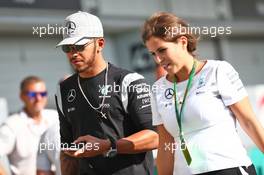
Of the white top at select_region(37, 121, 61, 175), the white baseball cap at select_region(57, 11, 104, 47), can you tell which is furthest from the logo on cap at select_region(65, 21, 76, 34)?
the white top at select_region(37, 121, 61, 175)

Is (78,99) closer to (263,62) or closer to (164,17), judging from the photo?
(164,17)

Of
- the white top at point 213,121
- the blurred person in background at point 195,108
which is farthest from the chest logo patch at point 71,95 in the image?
the white top at point 213,121

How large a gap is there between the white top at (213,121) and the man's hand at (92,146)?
351 millimetres

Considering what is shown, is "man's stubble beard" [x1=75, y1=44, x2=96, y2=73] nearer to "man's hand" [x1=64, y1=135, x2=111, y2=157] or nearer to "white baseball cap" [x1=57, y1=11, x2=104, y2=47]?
"white baseball cap" [x1=57, y1=11, x2=104, y2=47]

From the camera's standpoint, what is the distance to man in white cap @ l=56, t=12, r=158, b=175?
3.23 metres

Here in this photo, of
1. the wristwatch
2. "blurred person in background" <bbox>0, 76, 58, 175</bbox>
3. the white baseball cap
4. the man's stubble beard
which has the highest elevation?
the white baseball cap

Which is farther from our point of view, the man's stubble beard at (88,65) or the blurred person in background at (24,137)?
the blurred person in background at (24,137)

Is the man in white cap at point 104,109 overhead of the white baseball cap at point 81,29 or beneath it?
beneath

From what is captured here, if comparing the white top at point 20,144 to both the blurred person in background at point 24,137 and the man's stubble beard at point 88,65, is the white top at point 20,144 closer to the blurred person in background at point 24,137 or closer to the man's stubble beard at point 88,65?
the blurred person in background at point 24,137

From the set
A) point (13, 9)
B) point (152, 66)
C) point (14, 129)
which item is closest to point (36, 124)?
point (14, 129)

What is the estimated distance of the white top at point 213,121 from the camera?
9.50ft

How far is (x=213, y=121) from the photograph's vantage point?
9.59 feet

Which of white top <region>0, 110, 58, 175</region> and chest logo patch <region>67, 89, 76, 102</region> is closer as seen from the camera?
chest logo patch <region>67, 89, 76, 102</region>

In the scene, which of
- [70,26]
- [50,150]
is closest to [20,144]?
[50,150]
